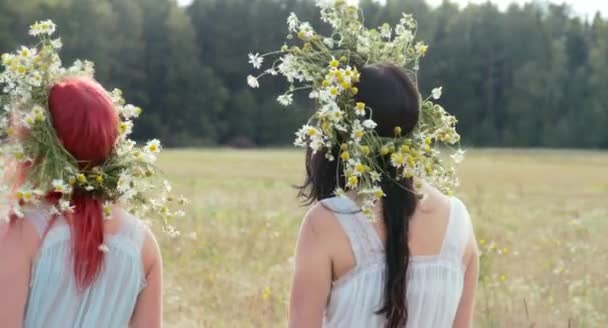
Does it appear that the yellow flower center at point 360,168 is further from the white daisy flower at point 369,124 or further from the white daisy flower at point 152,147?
the white daisy flower at point 152,147

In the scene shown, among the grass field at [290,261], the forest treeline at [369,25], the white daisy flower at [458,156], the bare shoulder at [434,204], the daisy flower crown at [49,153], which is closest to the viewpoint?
the daisy flower crown at [49,153]

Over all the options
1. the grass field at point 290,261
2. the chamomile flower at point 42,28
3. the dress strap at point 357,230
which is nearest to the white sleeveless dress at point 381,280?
the dress strap at point 357,230

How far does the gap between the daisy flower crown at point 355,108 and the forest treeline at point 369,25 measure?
229 feet

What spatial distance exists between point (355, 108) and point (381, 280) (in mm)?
528

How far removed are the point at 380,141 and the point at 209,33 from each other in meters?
84.3

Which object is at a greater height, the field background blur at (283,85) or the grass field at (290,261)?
the field background blur at (283,85)

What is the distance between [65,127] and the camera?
9.62 ft

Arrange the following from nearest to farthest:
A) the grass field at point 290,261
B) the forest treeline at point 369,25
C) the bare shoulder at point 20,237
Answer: the bare shoulder at point 20,237 → the grass field at point 290,261 → the forest treeline at point 369,25

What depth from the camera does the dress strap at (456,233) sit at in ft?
10.2

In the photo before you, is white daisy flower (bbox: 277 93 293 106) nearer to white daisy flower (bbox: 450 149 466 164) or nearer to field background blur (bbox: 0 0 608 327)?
white daisy flower (bbox: 450 149 466 164)

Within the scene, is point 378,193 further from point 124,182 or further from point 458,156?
point 124,182

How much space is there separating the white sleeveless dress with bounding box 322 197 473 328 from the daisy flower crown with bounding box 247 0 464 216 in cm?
8

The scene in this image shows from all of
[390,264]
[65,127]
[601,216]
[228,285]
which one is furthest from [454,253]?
[601,216]

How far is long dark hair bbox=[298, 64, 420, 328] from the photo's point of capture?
293cm
